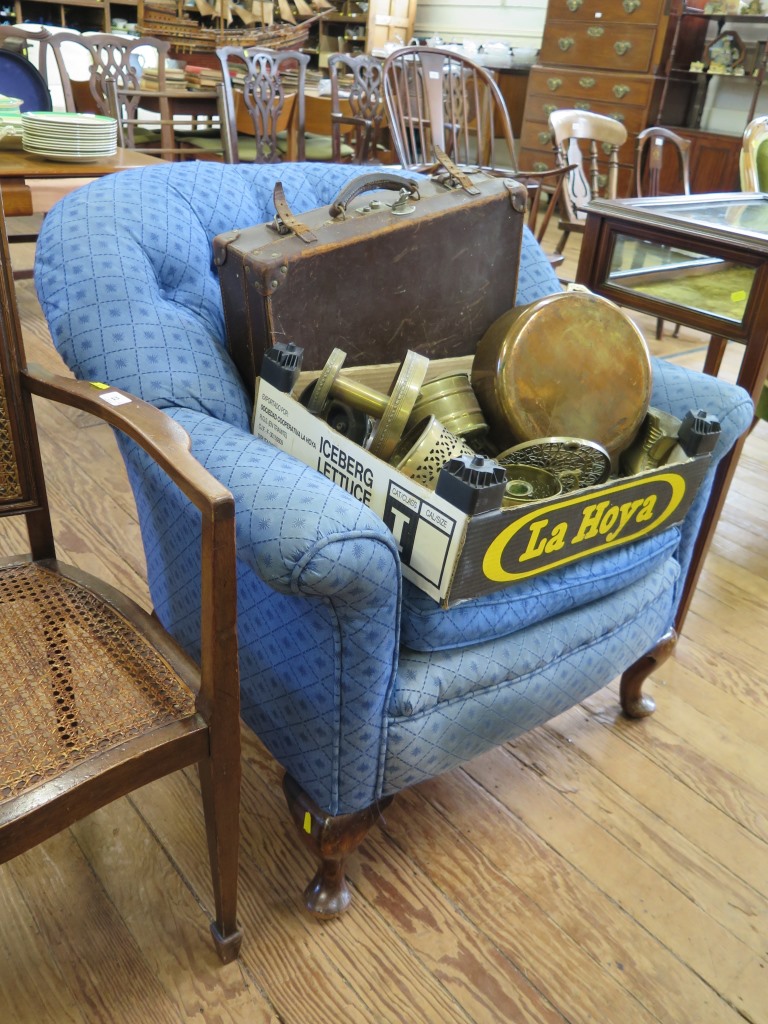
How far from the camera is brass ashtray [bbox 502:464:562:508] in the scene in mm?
1025

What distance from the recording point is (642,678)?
4.66 feet

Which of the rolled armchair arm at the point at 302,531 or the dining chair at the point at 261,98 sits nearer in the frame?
the rolled armchair arm at the point at 302,531

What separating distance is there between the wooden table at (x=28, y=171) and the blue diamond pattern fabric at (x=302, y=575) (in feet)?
2.59

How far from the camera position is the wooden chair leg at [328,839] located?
1.00 meters

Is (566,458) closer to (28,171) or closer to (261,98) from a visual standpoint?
(28,171)

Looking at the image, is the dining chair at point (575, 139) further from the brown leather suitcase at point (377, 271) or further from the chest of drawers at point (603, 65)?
the brown leather suitcase at point (377, 271)

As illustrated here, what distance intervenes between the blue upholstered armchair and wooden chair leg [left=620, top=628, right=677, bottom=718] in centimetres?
10

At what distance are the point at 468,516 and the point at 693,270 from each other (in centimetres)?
102

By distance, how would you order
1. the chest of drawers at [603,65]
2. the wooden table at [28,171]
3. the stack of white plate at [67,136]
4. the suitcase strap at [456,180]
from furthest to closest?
the chest of drawers at [603,65] < the stack of white plate at [67,136] < the wooden table at [28,171] < the suitcase strap at [456,180]

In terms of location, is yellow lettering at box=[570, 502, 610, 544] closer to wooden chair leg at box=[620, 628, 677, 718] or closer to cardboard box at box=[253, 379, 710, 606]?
cardboard box at box=[253, 379, 710, 606]

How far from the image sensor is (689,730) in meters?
1.45

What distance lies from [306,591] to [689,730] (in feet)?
3.15

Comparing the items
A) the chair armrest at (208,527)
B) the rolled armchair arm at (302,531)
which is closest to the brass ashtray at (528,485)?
the rolled armchair arm at (302,531)

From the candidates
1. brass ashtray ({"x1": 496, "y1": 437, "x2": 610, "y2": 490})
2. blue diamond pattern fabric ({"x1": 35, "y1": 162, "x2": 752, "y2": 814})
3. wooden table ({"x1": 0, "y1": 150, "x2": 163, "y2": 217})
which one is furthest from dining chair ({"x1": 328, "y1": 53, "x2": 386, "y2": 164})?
brass ashtray ({"x1": 496, "y1": 437, "x2": 610, "y2": 490})
